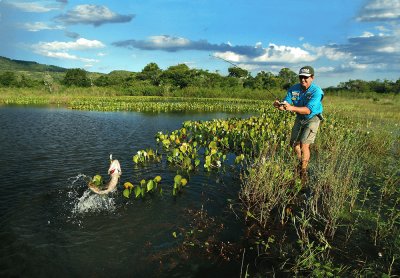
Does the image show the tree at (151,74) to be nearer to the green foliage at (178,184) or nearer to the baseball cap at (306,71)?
the green foliage at (178,184)

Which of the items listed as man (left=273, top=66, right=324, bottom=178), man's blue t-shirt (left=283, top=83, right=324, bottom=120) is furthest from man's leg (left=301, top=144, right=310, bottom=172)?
man's blue t-shirt (left=283, top=83, right=324, bottom=120)

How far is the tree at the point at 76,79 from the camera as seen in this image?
2938 inches

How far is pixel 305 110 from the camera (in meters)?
6.42

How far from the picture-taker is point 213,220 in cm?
555

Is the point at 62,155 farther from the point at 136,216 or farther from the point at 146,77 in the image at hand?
the point at 146,77

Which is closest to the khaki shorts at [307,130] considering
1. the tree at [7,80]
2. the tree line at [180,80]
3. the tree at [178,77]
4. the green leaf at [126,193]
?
the green leaf at [126,193]

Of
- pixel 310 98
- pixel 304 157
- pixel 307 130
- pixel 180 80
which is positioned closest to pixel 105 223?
pixel 304 157

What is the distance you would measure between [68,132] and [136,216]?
10.6 meters

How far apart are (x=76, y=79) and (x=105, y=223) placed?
76.5m

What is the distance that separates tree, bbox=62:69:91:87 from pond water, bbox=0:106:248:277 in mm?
70529

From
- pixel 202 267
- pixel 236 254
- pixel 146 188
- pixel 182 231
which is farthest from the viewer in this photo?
pixel 146 188

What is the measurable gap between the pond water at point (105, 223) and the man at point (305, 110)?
1765 millimetres

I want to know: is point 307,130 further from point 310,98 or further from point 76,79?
point 76,79

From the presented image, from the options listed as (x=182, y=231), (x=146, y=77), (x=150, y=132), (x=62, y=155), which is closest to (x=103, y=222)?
(x=182, y=231)
